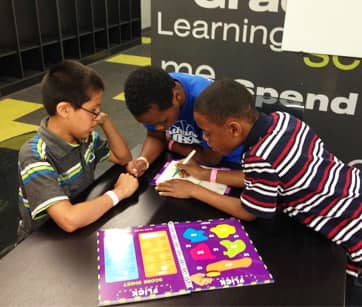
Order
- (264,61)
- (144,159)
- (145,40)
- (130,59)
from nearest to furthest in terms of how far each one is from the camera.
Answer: (144,159)
(264,61)
(130,59)
(145,40)

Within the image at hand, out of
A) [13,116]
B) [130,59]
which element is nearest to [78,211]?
[13,116]

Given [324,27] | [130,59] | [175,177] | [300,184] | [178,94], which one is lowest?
[130,59]

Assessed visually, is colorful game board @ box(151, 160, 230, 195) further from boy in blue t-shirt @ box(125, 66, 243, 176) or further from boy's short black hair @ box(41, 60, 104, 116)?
boy's short black hair @ box(41, 60, 104, 116)

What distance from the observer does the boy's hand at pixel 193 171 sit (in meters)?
1.25

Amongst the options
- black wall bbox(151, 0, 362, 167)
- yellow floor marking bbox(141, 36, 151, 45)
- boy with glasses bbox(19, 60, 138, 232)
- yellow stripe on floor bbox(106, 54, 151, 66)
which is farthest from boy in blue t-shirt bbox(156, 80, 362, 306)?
yellow floor marking bbox(141, 36, 151, 45)

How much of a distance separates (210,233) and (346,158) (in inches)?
52.0

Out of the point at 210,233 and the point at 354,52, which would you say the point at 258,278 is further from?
the point at 354,52

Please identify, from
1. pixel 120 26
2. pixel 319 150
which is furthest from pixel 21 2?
pixel 319 150

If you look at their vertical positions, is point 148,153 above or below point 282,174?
below

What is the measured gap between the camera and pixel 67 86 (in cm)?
118

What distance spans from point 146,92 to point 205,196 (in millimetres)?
380

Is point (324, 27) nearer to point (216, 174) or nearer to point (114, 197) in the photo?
point (216, 174)

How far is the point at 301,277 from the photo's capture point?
2.73ft

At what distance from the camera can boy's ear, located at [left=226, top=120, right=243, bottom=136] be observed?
40.2 inches
